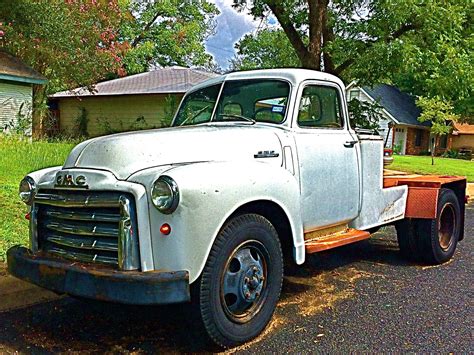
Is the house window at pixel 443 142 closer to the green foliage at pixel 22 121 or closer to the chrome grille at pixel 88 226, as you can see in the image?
the green foliage at pixel 22 121

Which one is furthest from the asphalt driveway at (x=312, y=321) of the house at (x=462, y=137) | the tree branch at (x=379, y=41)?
the house at (x=462, y=137)

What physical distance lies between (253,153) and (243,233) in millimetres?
780

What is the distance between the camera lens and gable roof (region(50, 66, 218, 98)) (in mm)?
22422

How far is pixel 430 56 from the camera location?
13.3m

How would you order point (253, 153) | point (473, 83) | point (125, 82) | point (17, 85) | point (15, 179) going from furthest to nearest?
point (125, 82)
point (17, 85)
point (473, 83)
point (15, 179)
point (253, 153)

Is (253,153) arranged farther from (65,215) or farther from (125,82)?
(125,82)

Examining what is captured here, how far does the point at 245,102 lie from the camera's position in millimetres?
5008

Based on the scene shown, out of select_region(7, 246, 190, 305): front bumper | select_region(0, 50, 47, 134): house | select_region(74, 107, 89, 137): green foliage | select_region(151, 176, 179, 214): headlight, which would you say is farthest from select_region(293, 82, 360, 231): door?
select_region(74, 107, 89, 137): green foliage

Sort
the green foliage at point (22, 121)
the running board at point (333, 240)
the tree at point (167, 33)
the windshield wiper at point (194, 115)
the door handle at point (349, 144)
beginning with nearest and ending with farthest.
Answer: the running board at point (333, 240) → the door handle at point (349, 144) → the windshield wiper at point (194, 115) → the green foliage at point (22, 121) → the tree at point (167, 33)

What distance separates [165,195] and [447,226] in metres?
4.44

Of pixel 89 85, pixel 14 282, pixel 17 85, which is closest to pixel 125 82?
pixel 89 85

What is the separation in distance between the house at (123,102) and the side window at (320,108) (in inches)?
627

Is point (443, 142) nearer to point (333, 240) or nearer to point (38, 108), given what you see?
point (38, 108)

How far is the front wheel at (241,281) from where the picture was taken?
11.5 feet
